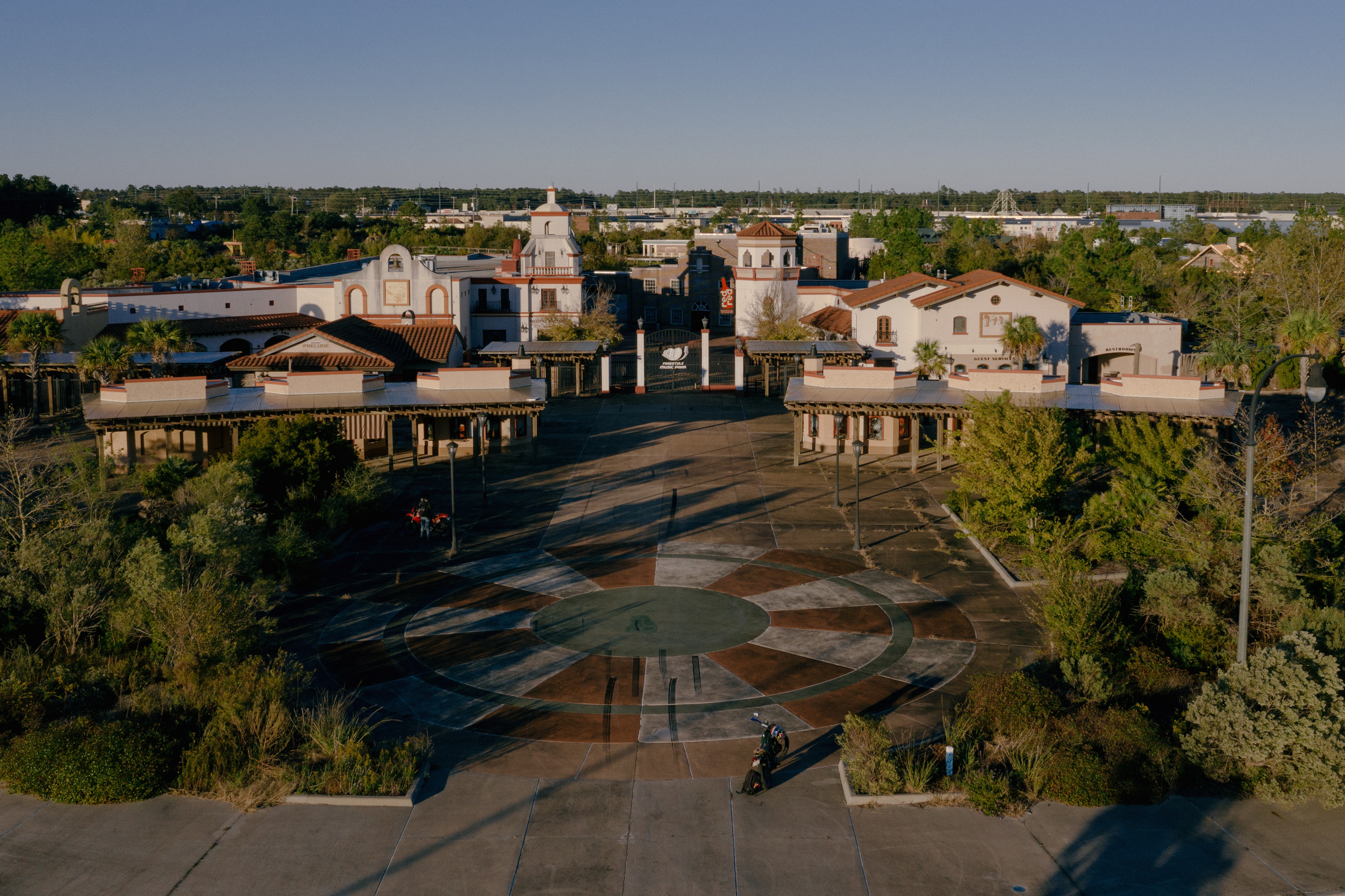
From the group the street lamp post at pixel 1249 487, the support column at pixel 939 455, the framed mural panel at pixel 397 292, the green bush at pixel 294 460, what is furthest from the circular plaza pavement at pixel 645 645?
the framed mural panel at pixel 397 292

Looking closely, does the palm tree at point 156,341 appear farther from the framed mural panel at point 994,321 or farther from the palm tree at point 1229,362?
the palm tree at point 1229,362

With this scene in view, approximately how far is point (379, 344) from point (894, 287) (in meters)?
27.7

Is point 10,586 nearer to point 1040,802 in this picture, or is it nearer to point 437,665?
point 437,665

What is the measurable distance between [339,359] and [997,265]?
63.5m

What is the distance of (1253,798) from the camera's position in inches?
698

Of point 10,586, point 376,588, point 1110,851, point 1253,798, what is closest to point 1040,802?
point 1110,851

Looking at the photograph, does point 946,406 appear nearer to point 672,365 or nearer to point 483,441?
point 483,441

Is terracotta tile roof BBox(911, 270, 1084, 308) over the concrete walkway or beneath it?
over

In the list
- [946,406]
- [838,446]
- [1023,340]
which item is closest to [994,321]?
[1023,340]

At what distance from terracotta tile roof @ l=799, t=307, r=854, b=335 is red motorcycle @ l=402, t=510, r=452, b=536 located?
35.4m

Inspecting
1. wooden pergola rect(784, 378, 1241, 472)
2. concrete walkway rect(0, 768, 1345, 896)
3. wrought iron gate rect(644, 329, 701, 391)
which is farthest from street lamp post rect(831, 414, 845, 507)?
wrought iron gate rect(644, 329, 701, 391)

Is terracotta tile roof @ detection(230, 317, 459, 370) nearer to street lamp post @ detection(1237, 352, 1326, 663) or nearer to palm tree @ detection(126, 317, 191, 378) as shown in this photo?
palm tree @ detection(126, 317, 191, 378)

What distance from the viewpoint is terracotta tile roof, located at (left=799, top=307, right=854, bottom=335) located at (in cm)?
6436

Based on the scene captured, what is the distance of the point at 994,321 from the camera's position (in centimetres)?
5503
